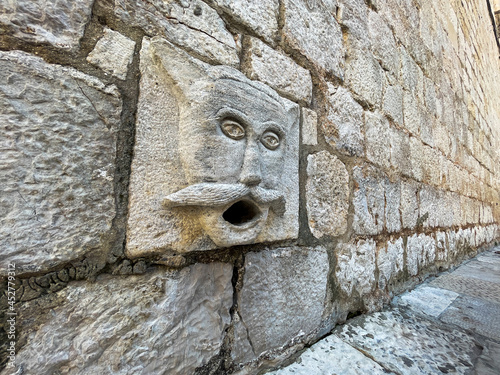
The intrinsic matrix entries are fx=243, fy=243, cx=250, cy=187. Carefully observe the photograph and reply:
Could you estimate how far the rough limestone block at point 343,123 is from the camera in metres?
1.18

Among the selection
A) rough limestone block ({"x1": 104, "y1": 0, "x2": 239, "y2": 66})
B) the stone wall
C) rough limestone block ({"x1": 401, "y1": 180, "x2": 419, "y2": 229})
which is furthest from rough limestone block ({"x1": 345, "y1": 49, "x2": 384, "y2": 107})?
rough limestone block ({"x1": 104, "y1": 0, "x2": 239, "y2": 66})

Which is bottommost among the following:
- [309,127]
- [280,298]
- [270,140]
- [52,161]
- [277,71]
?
[280,298]

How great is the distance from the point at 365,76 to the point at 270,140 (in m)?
1.07

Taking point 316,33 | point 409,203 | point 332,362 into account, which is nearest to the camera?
point 332,362

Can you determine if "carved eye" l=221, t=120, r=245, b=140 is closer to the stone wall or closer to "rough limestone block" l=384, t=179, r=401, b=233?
the stone wall

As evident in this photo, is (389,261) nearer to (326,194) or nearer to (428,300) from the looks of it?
(428,300)

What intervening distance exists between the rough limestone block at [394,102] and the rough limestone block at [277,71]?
0.81 metres

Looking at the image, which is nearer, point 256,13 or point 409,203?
point 256,13

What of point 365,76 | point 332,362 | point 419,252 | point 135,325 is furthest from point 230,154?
point 419,252

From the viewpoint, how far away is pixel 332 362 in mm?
881

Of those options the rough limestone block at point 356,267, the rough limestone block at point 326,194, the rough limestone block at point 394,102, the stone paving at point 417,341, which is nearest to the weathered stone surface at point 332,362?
the stone paving at point 417,341

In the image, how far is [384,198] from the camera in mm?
1475

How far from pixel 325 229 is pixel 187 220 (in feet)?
2.20

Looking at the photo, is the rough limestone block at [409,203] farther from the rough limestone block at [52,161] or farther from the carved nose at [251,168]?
the rough limestone block at [52,161]
